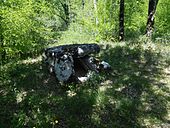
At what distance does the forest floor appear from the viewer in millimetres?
10219

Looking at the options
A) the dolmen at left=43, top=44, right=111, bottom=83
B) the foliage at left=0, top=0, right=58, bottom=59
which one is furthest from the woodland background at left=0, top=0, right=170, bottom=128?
the foliage at left=0, top=0, right=58, bottom=59

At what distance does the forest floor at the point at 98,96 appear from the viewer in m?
10.2

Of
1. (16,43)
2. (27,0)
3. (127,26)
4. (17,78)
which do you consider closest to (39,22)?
(27,0)

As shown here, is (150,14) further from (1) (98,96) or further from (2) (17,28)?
(2) (17,28)

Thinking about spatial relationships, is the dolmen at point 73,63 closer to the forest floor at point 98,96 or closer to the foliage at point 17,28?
the forest floor at point 98,96

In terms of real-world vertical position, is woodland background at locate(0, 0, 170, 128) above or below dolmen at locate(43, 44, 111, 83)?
below

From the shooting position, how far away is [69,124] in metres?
10.1

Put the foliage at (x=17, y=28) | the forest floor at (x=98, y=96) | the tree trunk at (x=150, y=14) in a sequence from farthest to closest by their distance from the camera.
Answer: the foliage at (x=17, y=28) < the tree trunk at (x=150, y=14) < the forest floor at (x=98, y=96)

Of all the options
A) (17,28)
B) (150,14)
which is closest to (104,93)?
(150,14)

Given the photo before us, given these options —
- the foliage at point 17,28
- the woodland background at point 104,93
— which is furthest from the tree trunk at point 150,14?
the foliage at point 17,28

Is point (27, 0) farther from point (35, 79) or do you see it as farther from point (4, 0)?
point (35, 79)

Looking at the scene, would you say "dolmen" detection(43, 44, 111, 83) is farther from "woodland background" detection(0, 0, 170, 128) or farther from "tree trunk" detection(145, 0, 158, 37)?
"tree trunk" detection(145, 0, 158, 37)

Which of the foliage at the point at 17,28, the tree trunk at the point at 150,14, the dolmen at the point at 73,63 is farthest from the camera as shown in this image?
the foliage at the point at 17,28

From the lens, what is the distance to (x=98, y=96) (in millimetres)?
11383
